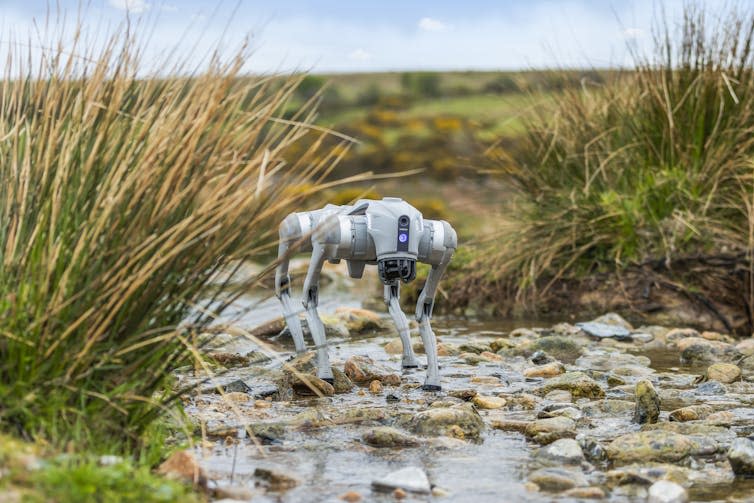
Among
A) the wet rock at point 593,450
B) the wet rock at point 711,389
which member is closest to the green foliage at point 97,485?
the wet rock at point 593,450

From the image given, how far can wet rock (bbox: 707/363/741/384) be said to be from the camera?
566 centimetres

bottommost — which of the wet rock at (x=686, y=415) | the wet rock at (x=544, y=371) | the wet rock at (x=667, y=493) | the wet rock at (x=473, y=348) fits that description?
the wet rock at (x=473, y=348)

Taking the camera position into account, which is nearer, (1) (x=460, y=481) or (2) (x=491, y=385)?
(1) (x=460, y=481)

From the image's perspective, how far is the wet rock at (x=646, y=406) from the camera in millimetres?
4574

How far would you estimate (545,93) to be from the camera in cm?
1017

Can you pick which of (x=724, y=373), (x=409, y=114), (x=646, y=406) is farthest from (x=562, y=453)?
(x=409, y=114)

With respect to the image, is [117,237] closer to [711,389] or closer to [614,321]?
[711,389]

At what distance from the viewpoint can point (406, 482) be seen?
11.4 feet

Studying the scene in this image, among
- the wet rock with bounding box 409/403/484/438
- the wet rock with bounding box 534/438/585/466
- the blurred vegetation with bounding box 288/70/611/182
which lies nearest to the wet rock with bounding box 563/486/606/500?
the wet rock with bounding box 534/438/585/466

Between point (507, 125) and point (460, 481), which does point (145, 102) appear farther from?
point (507, 125)

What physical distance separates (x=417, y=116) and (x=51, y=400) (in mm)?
35142

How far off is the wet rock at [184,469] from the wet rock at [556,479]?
121cm

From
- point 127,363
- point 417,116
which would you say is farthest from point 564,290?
point 417,116

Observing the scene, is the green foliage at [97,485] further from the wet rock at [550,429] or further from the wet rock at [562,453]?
the wet rock at [550,429]
